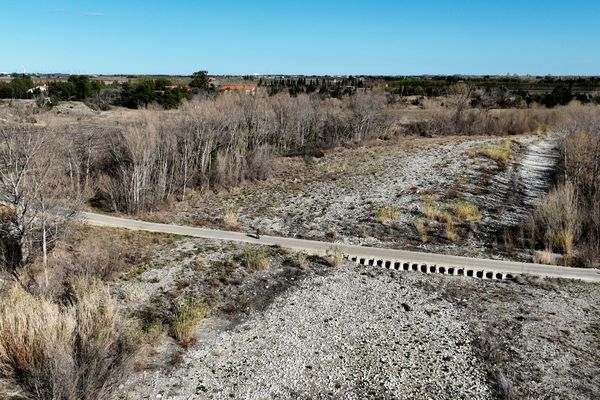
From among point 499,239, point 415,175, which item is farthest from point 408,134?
point 499,239

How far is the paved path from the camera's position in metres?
23.6

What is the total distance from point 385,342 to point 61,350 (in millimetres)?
10735

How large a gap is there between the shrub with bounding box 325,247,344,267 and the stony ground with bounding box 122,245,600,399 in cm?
107

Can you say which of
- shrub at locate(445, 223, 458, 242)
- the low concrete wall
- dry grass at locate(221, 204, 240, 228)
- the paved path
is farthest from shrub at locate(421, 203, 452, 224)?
dry grass at locate(221, 204, 240, 228)

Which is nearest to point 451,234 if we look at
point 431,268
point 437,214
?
point 437,214

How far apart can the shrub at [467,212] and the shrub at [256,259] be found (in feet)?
49.1

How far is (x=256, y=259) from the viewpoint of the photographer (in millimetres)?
24062

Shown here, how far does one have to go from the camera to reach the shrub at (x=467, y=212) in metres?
32.6

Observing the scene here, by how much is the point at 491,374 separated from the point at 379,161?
3767cm

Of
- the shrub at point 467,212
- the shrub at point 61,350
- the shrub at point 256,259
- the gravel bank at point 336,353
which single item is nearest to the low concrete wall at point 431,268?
the gravel bank at point 336,353

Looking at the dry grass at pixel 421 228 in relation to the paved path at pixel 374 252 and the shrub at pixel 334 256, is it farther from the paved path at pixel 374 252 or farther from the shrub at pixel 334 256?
the shrub at pixel 334 256

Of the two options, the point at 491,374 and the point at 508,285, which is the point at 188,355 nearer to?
the point at 491,374

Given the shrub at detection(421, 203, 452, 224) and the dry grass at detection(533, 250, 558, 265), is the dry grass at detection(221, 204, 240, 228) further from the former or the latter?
the dry grass at detection(533, 250, 558, 265)

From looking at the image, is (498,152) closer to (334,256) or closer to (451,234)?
(451,234)
